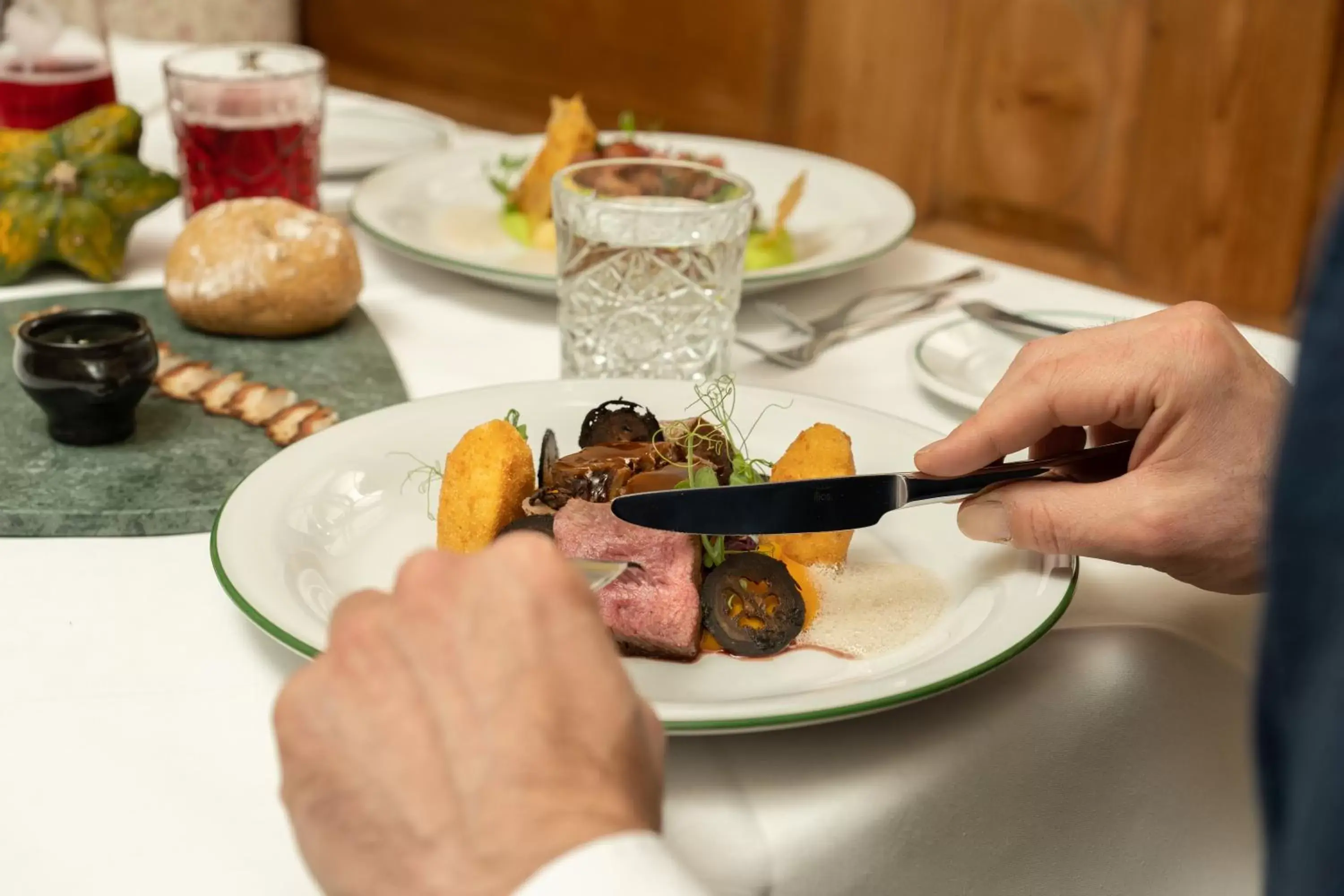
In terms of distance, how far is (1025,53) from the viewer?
345 centimetres

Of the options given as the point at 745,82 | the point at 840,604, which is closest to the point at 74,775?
the point at 840,604

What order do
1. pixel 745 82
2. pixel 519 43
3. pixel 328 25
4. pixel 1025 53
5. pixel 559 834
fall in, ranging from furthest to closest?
pixel 328 25 < pixel 519 43 < pixel 745 82 < pixel 1025 53 < pixel 559 834

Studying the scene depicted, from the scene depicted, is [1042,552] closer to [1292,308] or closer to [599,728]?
[599,728]

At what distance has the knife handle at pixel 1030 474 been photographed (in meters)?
0.88

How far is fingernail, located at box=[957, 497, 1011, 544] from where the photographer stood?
0.87m

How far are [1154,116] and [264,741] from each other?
A: 2958 millimetres

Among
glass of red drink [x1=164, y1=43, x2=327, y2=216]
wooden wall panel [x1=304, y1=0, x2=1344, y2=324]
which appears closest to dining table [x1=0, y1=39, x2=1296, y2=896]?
glass of red drink [x1=164, y1=43, x2=327, y2=216]

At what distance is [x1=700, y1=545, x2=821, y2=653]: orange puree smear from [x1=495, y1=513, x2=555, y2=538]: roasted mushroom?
109 mm

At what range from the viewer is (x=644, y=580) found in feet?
2.65

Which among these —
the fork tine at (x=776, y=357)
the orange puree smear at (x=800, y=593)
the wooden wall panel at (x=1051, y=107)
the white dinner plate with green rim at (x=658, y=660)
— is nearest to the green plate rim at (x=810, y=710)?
the white dinner plate with green rim at (x=658, y=660)

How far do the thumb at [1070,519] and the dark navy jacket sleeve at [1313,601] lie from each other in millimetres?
449

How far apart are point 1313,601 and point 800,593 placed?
471 mm

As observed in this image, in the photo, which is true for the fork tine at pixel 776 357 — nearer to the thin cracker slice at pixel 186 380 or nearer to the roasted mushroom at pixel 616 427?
the roasted mushroom at pixel 616 427

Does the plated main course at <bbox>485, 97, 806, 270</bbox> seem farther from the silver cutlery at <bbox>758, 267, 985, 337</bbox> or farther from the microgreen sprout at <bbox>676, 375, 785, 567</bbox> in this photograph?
the microgreen sprout at <bbox>676, 375, 785, 567</bbox>
